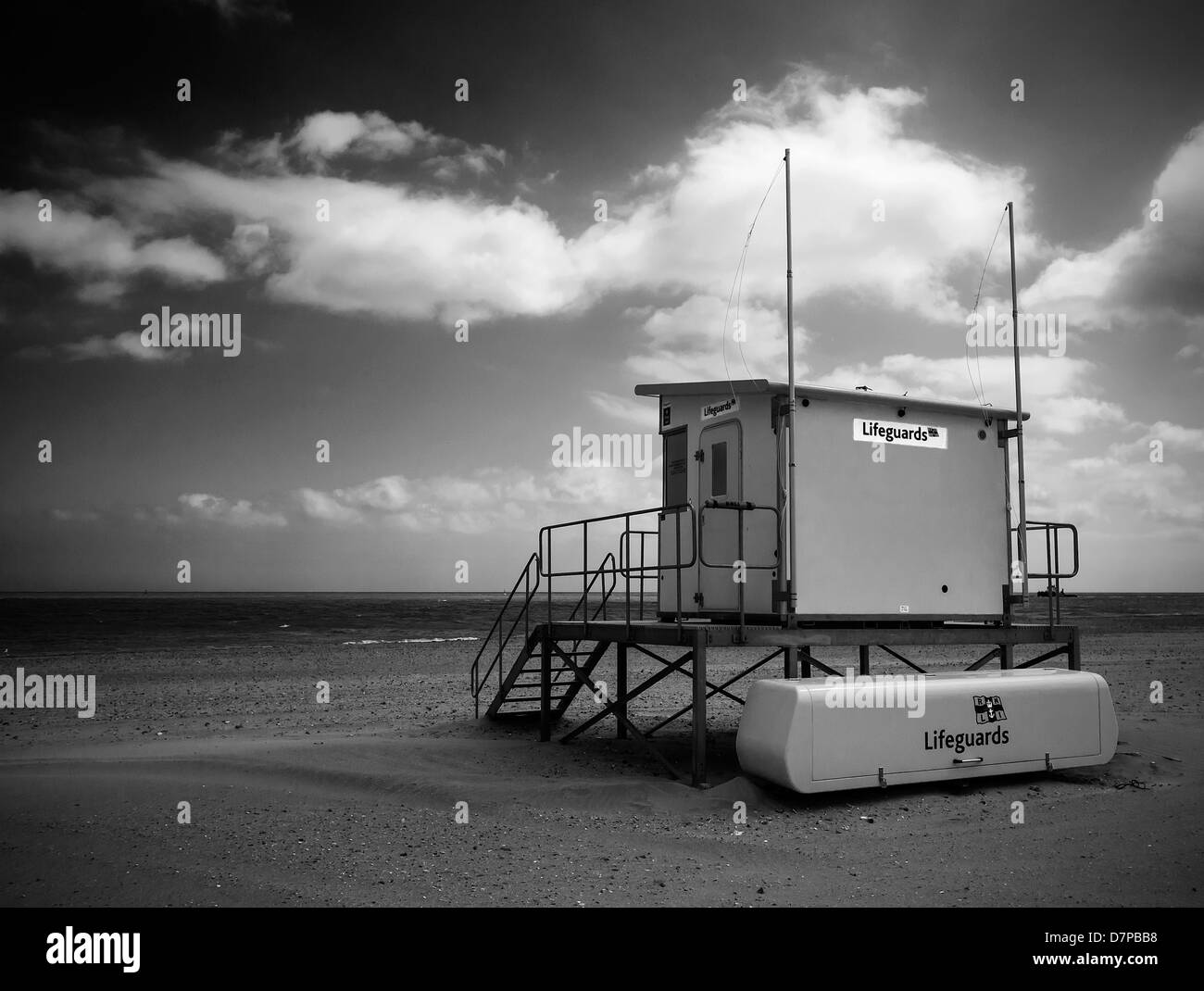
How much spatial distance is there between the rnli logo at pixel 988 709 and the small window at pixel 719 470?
3610 mm

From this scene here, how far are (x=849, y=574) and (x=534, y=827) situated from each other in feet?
15.7

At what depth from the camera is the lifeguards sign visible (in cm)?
1143

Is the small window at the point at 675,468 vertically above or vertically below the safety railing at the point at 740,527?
above

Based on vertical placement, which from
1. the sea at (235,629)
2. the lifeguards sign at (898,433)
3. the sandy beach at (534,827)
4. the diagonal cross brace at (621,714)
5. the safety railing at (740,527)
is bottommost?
the sea at (235,629)

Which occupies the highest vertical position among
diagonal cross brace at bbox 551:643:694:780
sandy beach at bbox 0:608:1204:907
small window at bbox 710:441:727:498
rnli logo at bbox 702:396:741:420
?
rnli logo at bbox 702:396:741:420

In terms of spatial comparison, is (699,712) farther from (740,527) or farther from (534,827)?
(534,827)

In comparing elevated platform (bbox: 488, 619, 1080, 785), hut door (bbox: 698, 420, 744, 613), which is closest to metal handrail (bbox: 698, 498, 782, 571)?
hut door (bbox: 698, 420, 744, 613)

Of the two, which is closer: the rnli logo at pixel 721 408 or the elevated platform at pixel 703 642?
the elevated platform at pixel 703 642

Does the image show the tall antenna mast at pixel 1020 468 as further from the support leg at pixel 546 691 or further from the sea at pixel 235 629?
the sea at pixel 235 629

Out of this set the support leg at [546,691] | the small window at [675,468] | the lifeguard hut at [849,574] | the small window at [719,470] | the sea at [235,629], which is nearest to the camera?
the lifeguard hut at [849,574]

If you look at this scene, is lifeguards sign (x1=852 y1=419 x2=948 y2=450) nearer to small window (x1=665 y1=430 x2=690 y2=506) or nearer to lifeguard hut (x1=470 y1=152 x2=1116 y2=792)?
lifeguard hut (x1=470 y1=152 x2=1116 y2=792)

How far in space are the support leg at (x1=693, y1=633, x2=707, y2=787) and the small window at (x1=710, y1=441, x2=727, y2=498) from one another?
210 centimetres

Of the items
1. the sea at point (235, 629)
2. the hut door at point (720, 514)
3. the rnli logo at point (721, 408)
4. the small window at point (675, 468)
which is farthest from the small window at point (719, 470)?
the sea at point (235, 629)

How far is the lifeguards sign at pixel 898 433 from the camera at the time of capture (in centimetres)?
1143
